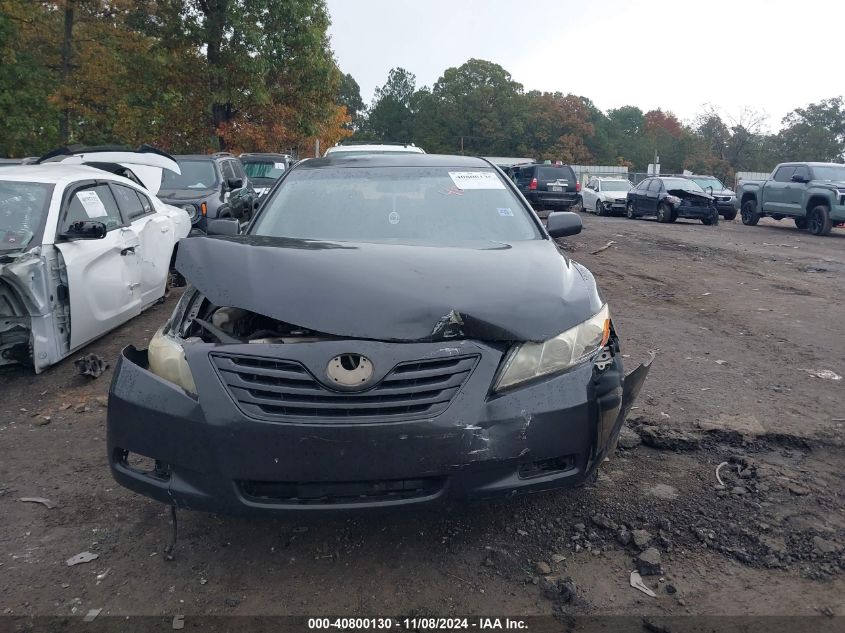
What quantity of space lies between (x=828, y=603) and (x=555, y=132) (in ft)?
255

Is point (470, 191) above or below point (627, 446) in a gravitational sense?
above

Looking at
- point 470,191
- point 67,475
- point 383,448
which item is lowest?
point 67,475

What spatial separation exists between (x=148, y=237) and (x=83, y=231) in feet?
5.10

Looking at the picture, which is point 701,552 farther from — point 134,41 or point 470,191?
point 134,41

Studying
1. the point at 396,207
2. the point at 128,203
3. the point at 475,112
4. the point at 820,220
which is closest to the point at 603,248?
the point at 820,220

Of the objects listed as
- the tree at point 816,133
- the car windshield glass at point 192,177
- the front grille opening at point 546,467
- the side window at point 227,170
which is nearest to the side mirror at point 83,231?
the front grille opening at point 546,467

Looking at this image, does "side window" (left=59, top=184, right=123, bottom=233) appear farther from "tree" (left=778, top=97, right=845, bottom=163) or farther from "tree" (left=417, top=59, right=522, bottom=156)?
"tree" (left=417, top=59, right=522, bottom=156)

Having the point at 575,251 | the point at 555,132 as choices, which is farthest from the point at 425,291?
the point at 555,132

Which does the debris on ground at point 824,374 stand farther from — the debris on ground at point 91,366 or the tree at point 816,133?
the tree at point 816,133

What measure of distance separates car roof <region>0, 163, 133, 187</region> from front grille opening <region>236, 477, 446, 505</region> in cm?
429

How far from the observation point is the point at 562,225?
4.47 metres

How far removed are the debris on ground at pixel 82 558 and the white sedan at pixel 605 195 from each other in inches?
929

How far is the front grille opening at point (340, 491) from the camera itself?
99.3 inches

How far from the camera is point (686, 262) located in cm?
1225
